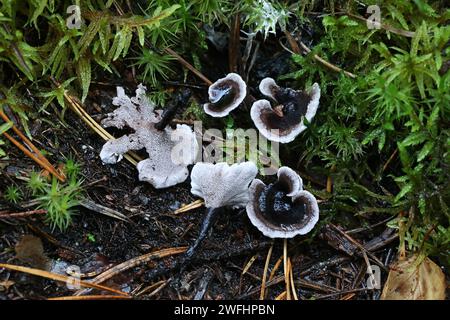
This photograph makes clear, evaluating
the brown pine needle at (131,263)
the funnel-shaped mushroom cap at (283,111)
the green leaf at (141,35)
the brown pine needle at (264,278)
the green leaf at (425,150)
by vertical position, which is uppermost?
the green leaf at (141,35)

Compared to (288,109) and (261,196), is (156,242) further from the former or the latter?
(288,109)

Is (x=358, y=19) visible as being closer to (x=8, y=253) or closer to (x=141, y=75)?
(x=141, y=75)

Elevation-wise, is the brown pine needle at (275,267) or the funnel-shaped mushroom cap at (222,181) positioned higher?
the funnel-shaped mushroom cap at (222,181)

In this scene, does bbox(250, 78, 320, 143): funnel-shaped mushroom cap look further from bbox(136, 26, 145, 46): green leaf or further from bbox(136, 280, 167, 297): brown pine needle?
bbox(136, 280, 167, 297): brown pine needle

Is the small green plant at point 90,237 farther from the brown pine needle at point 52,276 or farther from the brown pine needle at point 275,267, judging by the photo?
the brown pine needle at point 275,267

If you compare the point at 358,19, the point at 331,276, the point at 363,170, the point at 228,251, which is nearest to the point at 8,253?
the point at 228,251

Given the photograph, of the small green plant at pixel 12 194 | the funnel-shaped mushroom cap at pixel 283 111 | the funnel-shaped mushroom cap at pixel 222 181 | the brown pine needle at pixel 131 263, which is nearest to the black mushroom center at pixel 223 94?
the funnel-shaped mushroom cap at pixel 283 111

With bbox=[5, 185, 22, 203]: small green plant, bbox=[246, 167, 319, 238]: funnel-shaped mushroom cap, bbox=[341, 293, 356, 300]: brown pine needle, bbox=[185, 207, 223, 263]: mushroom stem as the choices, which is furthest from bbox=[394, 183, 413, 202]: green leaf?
bbox=[5, 185, 22, 203]: small green plant

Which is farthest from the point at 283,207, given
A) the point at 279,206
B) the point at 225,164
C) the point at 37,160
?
the point at 37,160
